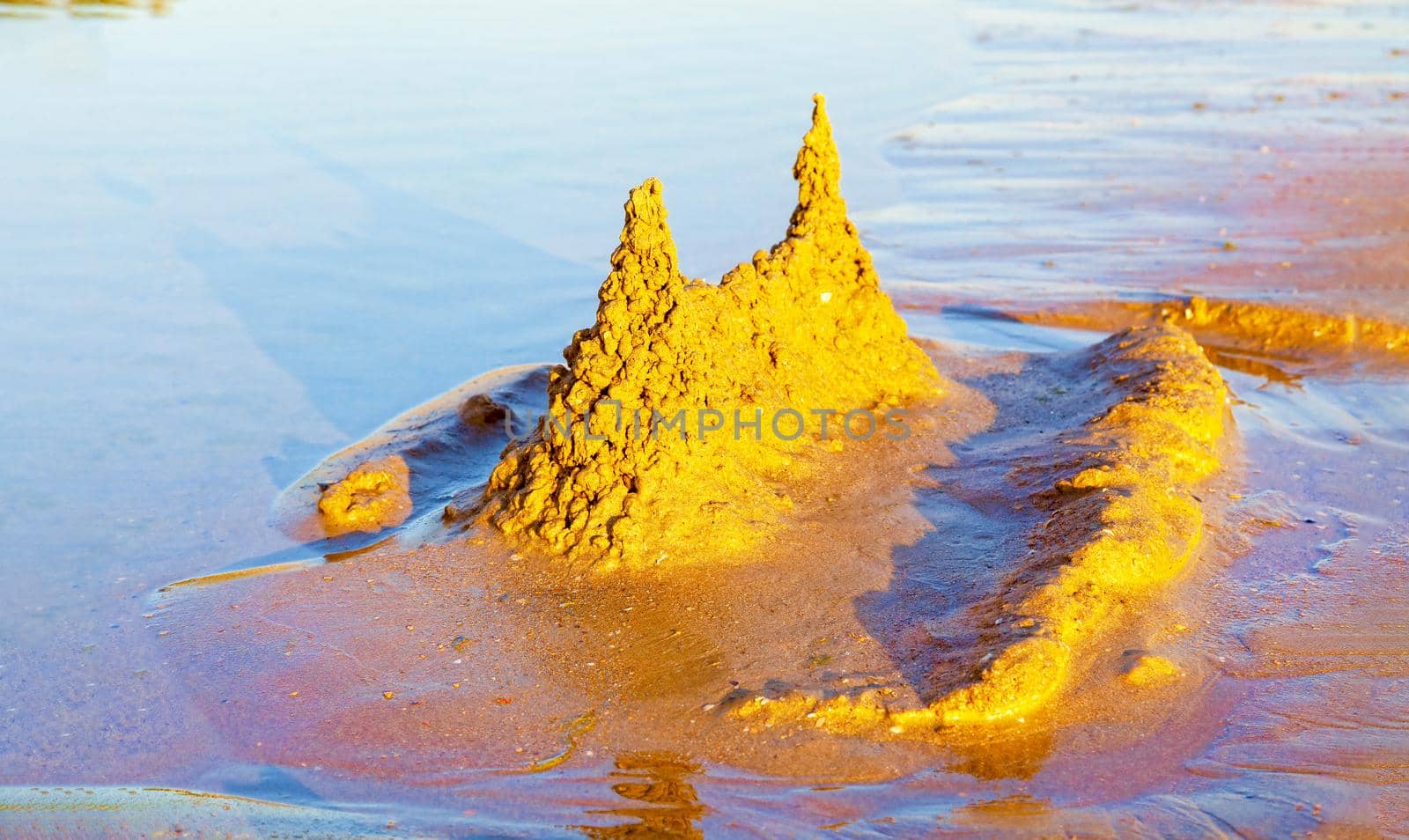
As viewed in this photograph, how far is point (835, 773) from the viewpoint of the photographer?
10.9 ft

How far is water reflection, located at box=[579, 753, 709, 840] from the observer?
124 inches

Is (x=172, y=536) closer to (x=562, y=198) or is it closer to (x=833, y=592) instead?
(x=833, y=592)

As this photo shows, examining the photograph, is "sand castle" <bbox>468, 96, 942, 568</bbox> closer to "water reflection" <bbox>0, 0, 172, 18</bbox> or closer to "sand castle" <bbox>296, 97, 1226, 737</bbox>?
"sand castle" <bbox>296, 97, 1226, 737</bbox>

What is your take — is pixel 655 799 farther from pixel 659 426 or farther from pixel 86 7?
pixel 86 7

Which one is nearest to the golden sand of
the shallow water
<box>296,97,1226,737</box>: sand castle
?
<box>296,97,1226,737</box>: sand castle

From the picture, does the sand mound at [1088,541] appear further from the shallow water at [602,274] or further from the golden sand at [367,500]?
the golden sand at [367,500]

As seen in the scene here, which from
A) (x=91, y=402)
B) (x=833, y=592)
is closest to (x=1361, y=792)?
(x=833, y=592)

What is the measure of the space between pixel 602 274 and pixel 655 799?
596 cm

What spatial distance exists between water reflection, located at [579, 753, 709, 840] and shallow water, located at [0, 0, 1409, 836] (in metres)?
0.02

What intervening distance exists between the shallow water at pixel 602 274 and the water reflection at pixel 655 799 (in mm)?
15

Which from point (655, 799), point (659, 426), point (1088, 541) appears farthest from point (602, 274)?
point (655, 799)

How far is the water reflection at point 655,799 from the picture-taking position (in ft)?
10.3

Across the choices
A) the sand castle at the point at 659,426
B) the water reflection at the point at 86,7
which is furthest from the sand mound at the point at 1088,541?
the water reflection at the point at 86,7

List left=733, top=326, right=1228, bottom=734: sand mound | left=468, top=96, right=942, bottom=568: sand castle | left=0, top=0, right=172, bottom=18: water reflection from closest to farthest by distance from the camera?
1. left=733, top=326, right=1228, bottom=734: sand mound
2. left=468, top=96, right=942, bottom=568: sand castle
3. left=0, top=0, right=172, bottom=18: water reflection
